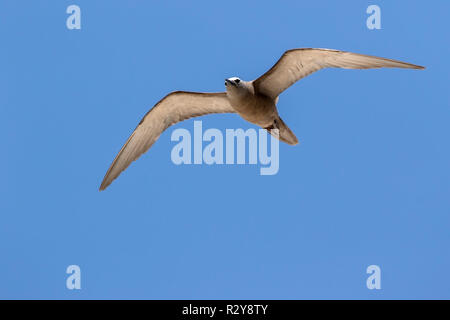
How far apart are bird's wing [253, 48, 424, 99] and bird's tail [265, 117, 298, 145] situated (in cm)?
56

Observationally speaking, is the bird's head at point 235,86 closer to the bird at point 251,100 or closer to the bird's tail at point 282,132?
the bird at point 251,100

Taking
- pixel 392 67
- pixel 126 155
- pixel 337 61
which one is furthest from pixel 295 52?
pixel 126 155

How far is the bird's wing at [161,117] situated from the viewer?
42.2ft

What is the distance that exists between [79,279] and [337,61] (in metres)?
6.43

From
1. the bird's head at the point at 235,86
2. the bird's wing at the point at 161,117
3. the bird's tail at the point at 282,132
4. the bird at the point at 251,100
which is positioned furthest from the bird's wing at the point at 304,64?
the bird's wing at the point at 161,117

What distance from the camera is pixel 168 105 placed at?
13031 millimetres

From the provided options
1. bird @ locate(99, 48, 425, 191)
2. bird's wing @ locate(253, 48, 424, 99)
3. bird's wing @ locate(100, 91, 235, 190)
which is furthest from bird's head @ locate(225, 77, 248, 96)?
bird's wing @ locate(100, 91, 235, 190)

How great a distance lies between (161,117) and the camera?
522 inches

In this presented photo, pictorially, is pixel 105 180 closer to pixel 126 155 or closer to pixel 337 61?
pixel 126 155

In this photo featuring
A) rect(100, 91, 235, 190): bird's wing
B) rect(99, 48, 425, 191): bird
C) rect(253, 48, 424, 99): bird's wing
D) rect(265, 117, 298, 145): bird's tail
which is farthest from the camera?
rect(100, 91, 235, 190): bird's wing

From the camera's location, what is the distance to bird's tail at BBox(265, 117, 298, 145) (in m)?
12.4

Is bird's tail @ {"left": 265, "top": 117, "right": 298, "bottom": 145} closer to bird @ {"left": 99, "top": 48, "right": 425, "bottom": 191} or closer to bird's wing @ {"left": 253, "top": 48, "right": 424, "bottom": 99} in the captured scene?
bird @ {"left": 99, "top": 48, "right": 425, "bottom": 191}

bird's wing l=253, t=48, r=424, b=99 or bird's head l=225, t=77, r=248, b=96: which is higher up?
bird's wing l=253, t=48, r=424, b=99
